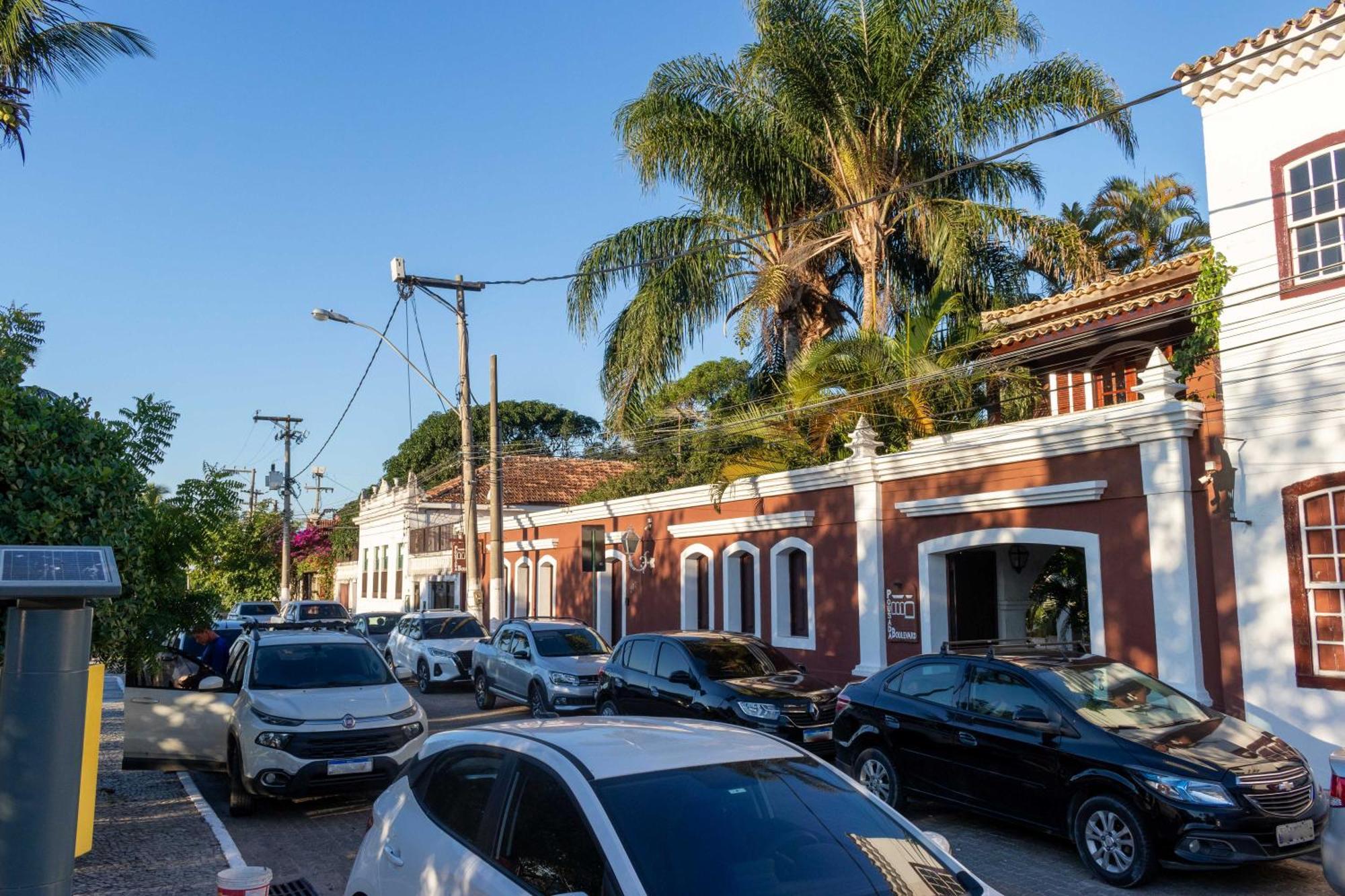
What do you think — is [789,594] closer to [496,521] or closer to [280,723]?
[496,521]

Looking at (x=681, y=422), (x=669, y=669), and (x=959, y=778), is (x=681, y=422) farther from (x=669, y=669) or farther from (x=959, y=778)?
(x=959, y=778)

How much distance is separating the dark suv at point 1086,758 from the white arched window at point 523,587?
1938 centimetres

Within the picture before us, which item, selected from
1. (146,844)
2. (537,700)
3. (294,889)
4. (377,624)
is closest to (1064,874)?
(294,889)

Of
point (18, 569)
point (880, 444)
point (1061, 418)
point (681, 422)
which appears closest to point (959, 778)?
point (1061, 418)

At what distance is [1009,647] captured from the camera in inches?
399

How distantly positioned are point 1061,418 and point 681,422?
36.7ft

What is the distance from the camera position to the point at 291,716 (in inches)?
386

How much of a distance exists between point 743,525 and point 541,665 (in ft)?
17.0

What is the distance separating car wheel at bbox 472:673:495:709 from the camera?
18.4 meters

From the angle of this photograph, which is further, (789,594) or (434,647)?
(434,647)

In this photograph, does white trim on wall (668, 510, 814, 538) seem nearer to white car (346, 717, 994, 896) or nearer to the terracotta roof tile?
white car (346, 717, 994, 896)

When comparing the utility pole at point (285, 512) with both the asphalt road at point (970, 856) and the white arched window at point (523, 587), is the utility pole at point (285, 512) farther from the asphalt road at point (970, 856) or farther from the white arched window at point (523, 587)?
the asphalt road at point (970, 856)

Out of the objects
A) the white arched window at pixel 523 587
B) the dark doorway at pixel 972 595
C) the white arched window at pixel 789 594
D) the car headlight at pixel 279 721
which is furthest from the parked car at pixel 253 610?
the car headlight at pixel 279 721

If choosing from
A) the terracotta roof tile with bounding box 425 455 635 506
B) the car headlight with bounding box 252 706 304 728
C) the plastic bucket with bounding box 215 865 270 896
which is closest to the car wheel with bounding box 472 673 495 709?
the car headlight with bounding box 252 706 304 728
